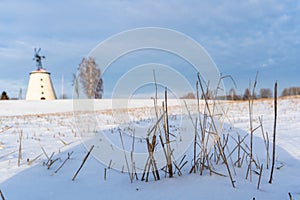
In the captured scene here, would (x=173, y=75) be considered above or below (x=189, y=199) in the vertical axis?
above

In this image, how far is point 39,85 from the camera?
1137 inches

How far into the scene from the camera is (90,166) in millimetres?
2047

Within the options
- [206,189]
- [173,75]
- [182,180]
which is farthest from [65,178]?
[173,75]

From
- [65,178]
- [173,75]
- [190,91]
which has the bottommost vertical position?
[65,178]

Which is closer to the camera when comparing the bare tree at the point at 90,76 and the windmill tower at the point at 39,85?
the bare tree at the point at 90,76

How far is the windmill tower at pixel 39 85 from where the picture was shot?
28438 millimetres

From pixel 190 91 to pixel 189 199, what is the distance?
1035 mm

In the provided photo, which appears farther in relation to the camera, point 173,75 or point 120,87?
point 120,87

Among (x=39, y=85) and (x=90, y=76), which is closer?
(x=90, y=76)

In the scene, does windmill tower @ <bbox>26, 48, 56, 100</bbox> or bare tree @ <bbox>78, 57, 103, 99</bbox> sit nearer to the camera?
bare tree @ <bbox>78, 57, 103, 99</bbox>

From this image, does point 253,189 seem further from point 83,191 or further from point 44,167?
point 44,167

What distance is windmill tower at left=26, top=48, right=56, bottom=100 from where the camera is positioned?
28.4m

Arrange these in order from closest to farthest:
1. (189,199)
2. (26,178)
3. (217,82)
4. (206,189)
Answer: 1. (189,199)
2. (206,189)
3. (26,178)
4. (217,82)

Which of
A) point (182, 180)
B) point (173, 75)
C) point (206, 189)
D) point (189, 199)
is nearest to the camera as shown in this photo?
point (189, 199)
